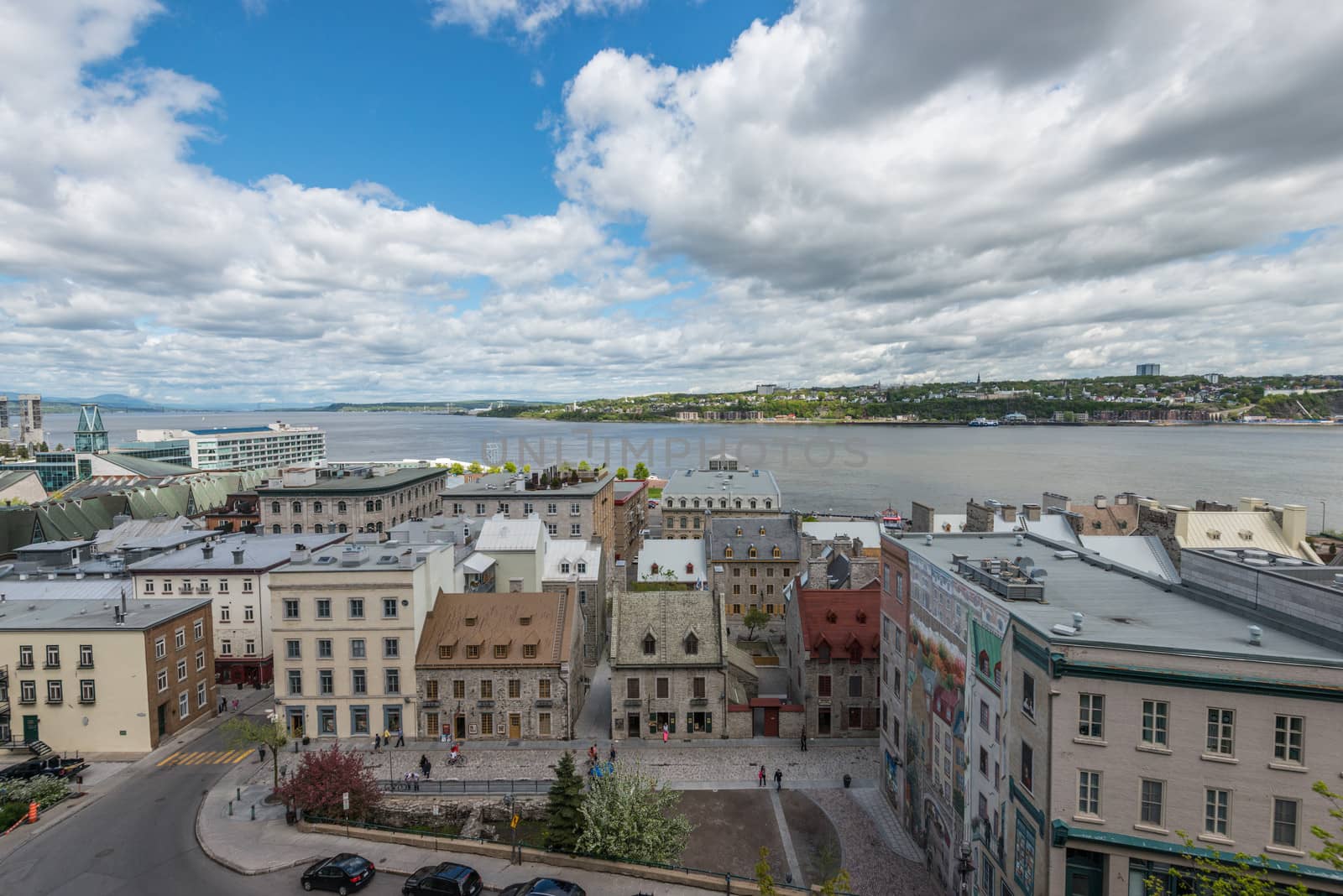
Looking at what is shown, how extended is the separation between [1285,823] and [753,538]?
5578 cm

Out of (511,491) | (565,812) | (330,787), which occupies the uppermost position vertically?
(511,491)

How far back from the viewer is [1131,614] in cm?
2495

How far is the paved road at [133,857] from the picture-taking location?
28.6m

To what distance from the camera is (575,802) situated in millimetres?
30078

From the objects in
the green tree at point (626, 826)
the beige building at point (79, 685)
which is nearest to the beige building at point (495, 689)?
the green tree at point (626, 826)

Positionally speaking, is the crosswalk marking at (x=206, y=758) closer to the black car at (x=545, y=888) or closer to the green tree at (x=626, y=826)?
the black car at (x=545, y=888)

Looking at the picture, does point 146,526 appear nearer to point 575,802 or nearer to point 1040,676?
point 575,802

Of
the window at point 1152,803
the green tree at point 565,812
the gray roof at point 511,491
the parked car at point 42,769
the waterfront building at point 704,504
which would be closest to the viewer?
the window at point 1152,803

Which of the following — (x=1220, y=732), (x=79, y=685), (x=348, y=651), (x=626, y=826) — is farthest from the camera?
(x=348, y=651)

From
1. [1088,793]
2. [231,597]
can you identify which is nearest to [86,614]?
[231,597]

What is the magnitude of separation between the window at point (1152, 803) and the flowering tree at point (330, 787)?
32.4m

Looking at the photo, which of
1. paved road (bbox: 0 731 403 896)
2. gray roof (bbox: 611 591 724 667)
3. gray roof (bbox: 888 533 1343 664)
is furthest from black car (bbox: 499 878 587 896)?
gray roof (bbox: 888 533 1343 664)

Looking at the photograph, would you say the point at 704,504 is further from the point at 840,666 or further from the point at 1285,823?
the point at 1285,823

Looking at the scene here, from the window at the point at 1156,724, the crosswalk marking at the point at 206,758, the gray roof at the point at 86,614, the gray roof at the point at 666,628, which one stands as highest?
the window at the point at 1156,724
